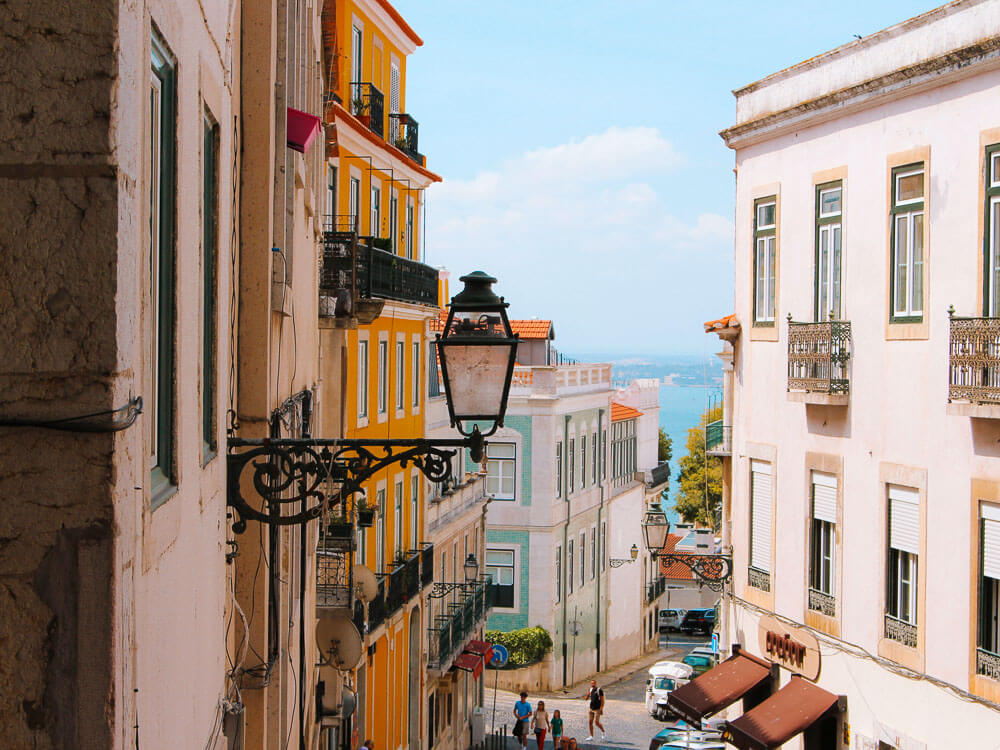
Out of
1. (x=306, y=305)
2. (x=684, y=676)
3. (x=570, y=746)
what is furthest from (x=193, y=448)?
(x=684, y=676)

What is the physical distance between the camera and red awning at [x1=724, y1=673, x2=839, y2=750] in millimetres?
A: 16328

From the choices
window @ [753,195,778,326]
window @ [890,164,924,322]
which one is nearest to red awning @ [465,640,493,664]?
window @ [753,195,778,326]

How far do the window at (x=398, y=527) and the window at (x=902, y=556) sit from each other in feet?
37.7

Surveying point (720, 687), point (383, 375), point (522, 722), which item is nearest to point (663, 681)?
point (522, 722)

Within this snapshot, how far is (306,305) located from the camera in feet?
35.7

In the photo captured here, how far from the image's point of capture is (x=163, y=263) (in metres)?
3.50

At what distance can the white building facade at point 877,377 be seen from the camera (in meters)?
13.7

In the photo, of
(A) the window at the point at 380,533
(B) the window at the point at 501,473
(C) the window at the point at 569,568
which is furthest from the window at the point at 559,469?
(A) the window at the point at 380,533

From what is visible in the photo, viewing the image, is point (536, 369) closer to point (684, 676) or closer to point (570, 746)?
point (684, 676)

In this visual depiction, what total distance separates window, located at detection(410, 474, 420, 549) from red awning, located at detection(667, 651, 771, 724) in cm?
888

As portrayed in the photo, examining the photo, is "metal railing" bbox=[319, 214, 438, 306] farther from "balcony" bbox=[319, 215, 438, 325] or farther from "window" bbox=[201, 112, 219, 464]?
"window" bbox=[201, 112, 219, 464]

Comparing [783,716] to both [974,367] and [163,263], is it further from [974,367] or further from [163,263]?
[163,263]

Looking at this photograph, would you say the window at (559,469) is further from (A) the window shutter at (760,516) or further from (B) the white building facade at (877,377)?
(A) the window shutter at (760,516)

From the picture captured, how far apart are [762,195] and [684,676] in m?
22.1
